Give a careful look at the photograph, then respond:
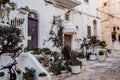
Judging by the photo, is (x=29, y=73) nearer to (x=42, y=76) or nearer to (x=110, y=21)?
(x=42, y=76)

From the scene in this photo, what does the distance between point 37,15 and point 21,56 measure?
5.21 meters

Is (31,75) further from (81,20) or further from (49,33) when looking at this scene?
(81,20)

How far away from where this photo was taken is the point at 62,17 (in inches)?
746

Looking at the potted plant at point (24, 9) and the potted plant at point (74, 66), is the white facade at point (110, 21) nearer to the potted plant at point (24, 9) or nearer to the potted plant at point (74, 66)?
the potted plant at point (74, 66)

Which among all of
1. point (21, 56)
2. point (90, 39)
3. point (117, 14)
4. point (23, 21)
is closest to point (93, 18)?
point (90, 39)

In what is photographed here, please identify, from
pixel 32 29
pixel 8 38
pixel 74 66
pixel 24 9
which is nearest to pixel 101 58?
pixel 74 66

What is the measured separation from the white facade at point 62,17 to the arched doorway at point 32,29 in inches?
8.1

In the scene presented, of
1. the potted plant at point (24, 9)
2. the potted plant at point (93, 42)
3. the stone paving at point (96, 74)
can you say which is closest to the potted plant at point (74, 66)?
the stone paving at point (96, 74)

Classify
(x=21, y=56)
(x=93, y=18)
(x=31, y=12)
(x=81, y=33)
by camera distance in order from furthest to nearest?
(x=93, y=18), (x=81, y=33), (x=31, y=12), (x=21, y=56)

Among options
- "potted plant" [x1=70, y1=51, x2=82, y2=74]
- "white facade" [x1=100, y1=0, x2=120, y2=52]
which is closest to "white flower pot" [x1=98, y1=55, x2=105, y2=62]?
"potted plant" [x1=70, y1=51, x2=82, y2=74]

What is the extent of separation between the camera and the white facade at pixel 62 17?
15.5 meters

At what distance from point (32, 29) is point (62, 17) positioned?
151 inches

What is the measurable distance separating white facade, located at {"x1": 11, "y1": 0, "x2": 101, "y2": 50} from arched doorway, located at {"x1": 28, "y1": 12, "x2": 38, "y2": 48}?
8.1 inches

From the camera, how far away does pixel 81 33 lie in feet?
69.7
